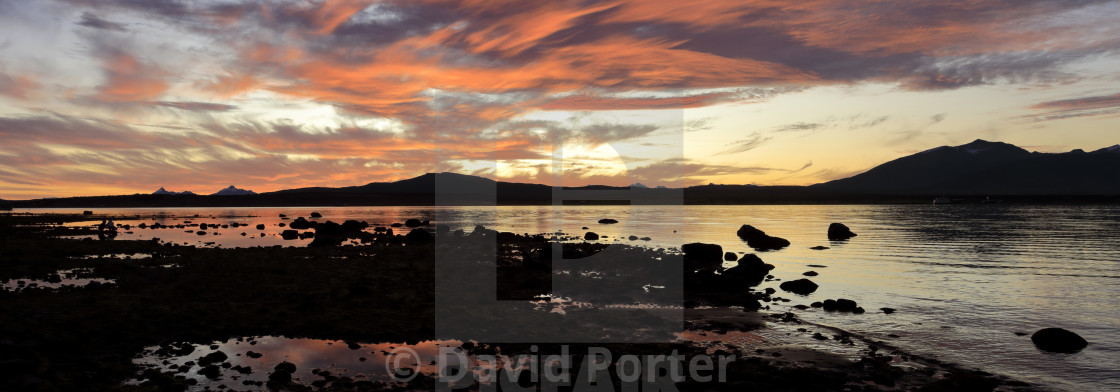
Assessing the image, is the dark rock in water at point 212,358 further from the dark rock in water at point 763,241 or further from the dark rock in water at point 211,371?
the dark rock in water at point 763,241

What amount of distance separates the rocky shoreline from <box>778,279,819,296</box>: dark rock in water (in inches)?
7.1

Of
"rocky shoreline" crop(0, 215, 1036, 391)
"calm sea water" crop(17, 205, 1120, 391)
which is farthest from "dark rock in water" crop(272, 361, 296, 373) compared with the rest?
"calm sea water" crop(17, 205, 1120, 391)

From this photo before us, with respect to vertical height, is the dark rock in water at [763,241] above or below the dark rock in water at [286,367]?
above

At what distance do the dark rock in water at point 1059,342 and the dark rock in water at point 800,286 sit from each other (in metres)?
10.2

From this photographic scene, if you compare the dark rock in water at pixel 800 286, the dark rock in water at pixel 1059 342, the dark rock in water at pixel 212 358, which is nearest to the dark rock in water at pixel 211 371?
the dark rock in water at pixel 212 358

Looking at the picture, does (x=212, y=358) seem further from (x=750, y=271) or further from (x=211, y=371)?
(x=750, y=271)

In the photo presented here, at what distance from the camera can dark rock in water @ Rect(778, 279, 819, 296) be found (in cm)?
2725

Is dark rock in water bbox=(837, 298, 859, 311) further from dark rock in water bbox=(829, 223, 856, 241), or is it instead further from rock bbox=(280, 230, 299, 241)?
rock bbox=(280, 230, 299, 241)

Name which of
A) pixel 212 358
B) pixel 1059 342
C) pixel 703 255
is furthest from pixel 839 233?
pixel 212 358

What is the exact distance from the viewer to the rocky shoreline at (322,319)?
512 inches

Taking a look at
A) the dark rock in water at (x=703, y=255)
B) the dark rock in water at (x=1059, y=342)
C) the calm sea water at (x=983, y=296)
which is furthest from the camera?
the dark rock in water at (x=703, y=255)

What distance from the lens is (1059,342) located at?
55.6 feet

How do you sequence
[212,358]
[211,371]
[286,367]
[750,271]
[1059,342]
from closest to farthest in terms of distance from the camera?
[211,371], [286,367], [212,358], [1059,342], [750,271]

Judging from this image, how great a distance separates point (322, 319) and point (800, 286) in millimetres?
21419
